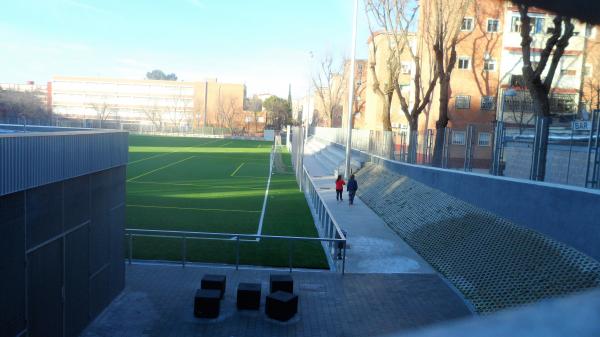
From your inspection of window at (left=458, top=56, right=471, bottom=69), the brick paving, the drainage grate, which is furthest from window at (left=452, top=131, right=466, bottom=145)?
window at (left=458, top=56, right=471, bottom=69)

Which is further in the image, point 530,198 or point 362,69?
point 362,69

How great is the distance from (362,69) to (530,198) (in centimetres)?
6716

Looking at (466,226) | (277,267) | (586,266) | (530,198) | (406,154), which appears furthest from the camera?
(406,154)

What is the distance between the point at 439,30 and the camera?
24641mm

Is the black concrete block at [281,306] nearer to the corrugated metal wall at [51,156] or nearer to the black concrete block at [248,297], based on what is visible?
the black concrete block at [248,297]

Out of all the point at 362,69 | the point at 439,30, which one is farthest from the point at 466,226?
the point at 362,69

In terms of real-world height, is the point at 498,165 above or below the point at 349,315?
above

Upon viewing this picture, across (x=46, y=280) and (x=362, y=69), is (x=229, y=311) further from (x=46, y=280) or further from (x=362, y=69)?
(x=362, y=69)

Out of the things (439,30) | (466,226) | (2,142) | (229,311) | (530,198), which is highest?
(439,30)

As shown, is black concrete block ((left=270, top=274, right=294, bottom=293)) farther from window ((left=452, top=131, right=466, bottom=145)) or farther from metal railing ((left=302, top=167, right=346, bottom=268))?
window ((left=452, top=131, right=466, bottom=145))

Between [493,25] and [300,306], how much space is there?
3318 cm

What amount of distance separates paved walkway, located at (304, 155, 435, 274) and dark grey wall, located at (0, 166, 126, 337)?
5272 mm

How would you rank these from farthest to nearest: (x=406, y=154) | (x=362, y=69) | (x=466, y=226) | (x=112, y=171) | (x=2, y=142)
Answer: (x=362, y=69) < (x=406, y=154) < (x=466, y=226) < (x=112, y=171) < (x=2, y=142)

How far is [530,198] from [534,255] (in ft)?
5.21
